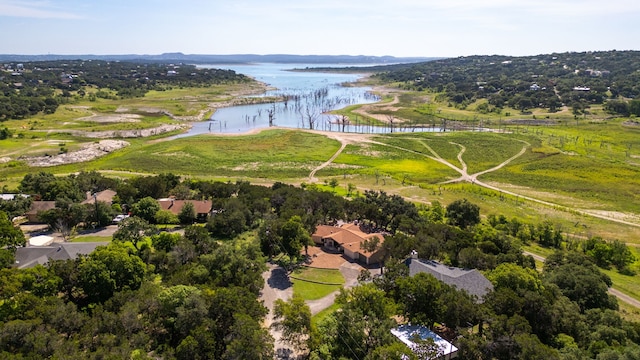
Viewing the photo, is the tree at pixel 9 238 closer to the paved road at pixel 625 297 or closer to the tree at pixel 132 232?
the tree at pixel 132 232

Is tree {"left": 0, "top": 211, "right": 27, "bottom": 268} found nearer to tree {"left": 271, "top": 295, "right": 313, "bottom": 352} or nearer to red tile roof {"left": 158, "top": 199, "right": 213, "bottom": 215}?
red tile roof {"left": 158, "top": 199, "right": 213, "bottom": 215}

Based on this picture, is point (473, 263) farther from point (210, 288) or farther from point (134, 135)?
point (134, 135)

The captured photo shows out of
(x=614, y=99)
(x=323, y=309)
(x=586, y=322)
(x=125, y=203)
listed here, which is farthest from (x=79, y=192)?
(x=614, y=99)

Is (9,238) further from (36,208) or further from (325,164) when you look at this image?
(325,164)

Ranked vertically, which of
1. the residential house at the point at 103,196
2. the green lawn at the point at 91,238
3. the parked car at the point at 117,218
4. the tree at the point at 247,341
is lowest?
the green lawn at the point at 91,238

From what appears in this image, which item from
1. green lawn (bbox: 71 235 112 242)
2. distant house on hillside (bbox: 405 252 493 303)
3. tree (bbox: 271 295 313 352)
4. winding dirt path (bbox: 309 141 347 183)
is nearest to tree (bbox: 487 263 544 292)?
distant house on hillside (bbox: 405 252 493 303)

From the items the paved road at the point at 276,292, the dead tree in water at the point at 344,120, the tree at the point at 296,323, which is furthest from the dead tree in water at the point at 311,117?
the tree at the point at 296,323
